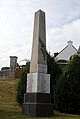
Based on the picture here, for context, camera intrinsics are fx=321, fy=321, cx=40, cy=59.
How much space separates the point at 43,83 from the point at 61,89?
7.68 feet

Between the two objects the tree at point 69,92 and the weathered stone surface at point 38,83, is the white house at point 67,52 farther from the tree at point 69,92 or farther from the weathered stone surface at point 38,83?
the weathered stone surface at point 38,83

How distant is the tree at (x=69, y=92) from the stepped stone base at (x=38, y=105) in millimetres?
2193

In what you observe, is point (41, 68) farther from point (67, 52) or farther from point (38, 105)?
point (67, 52)

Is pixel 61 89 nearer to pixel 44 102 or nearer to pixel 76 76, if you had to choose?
pixel 76 76

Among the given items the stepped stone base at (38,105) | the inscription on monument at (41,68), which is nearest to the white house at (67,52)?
the inscription on monument at (41,68)

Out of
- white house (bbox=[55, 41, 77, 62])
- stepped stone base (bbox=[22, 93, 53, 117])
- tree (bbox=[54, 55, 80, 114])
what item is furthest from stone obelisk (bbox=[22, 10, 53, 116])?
white house (bbox=[55, 41, 77, 62])

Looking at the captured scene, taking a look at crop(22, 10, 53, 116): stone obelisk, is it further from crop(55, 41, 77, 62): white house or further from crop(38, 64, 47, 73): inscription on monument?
crop(55, 41, 77, 62): white house

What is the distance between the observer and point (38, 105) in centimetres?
1419

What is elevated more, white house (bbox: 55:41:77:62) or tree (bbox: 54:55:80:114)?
white house (bbox: 55:41:77:62)

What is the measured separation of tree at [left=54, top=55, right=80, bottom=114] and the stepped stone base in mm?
2193

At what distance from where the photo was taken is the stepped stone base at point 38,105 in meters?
14.1

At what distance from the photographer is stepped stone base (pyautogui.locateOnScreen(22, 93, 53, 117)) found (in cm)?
1412

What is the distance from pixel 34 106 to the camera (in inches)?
559

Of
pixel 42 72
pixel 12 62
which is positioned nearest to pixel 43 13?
pixel 42 72
